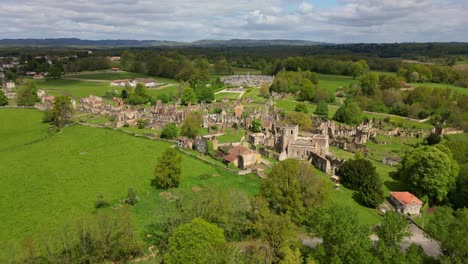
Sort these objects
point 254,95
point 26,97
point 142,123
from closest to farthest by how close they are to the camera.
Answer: point 142,123 → point 26,97 → point 254,95

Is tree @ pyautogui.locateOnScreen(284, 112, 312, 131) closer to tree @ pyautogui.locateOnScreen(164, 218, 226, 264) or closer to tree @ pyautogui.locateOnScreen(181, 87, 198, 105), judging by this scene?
tree @ pyautogui.locateOnScreen(181, 87, 198, 105)

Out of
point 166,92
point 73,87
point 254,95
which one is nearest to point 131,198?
point 254,95

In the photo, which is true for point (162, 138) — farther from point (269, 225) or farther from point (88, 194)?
point (269, 225)

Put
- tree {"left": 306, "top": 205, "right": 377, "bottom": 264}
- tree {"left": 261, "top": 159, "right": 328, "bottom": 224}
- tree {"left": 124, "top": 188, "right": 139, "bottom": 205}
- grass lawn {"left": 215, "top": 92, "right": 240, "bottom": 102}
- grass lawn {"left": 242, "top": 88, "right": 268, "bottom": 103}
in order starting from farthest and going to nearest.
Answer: grass lawn {"left": 215, "top": 92, "right": 240, "bottom": 102}
grass lawn {"left": 242, "top": 88, "right": 268, "bottom": 103}
tree {"left": 124, "top": 188, "right": 139, "bottom": 205}
tree {"left": 261, "top": 159, "right": 328, "bottom": 224}
tree {"left": 306, "top": 205, "right": 377, "bottom": 264}

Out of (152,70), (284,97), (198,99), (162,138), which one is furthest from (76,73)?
(162,138)

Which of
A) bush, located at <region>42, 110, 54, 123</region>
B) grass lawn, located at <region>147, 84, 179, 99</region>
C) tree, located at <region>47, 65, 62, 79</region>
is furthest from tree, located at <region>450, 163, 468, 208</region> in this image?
tree, located at <region>47, 65, 62, 79</region>

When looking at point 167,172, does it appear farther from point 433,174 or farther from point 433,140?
point 433,140
